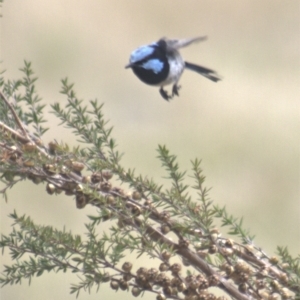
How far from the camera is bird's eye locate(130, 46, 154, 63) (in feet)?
4.79

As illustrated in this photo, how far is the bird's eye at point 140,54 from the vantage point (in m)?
1.46

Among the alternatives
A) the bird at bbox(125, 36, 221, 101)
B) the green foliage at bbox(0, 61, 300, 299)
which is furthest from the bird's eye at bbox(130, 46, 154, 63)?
the green foliage at bbox(0, 61, 300, 299)

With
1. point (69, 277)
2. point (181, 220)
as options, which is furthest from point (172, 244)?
point (69, 277)

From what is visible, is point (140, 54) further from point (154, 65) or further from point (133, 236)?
point (133, 236)

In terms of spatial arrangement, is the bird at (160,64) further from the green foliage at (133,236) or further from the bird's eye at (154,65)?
the green foliage at (133,236)

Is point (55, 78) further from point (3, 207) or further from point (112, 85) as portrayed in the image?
point (3, 207)

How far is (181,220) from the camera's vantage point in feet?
2.02

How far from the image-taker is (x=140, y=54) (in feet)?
4.87

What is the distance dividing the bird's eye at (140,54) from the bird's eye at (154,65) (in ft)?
0.06

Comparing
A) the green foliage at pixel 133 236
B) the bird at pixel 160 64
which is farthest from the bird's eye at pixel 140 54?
the green foliage at pixel 133 236

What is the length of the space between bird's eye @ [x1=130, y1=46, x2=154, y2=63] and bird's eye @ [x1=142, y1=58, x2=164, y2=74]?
0.02 m

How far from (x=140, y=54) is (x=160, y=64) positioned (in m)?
0.06

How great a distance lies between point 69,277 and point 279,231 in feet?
3.34

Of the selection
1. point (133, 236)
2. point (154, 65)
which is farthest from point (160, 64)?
point (133, 236)
